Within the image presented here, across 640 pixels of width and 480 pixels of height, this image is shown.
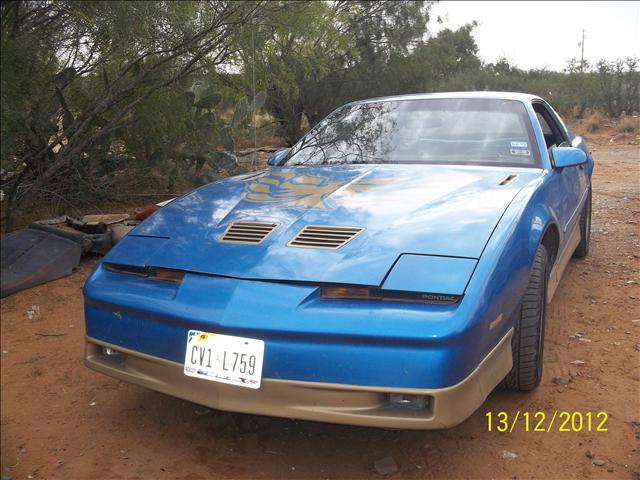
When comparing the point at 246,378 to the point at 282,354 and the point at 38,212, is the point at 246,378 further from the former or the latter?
the point at 38,212

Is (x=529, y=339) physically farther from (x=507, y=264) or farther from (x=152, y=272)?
(x=152, y=272)

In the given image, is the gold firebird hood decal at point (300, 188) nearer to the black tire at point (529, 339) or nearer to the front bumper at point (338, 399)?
the black tire at point (529, 339)

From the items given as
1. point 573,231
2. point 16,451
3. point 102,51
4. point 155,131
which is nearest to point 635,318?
point 573,231

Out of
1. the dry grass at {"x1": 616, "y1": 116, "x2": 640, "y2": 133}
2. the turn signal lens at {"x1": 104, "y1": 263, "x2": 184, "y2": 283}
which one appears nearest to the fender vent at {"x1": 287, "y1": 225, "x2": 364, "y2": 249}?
the turn signal lens at {"x1": 104, "y1": 263, "x2": 184, "y2": 283}

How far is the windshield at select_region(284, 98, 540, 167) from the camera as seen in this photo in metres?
3.42

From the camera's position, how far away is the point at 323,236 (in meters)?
2.43

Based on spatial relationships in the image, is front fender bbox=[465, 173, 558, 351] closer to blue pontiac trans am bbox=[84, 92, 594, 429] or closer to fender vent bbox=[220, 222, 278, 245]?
blue pontiac trans am bbox=[84, 92, 594, 429]

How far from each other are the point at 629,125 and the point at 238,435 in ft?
53.1

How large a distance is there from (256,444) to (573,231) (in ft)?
8.35

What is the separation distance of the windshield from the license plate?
170 centimetres

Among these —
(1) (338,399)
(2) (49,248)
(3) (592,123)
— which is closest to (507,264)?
(1) (338,399)

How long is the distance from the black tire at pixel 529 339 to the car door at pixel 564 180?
66cm

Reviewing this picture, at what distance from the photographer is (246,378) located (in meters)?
2.04
